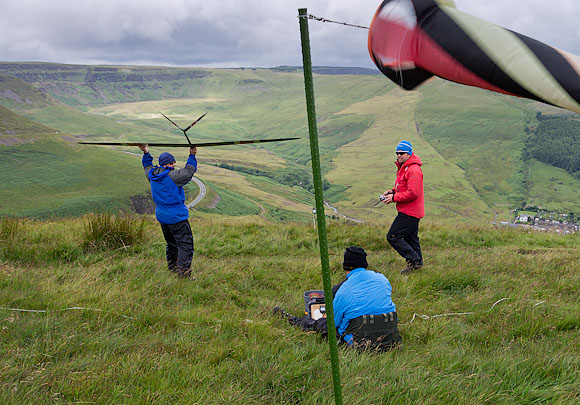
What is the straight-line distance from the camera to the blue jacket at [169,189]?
20.8ft

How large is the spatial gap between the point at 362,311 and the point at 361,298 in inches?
5.4

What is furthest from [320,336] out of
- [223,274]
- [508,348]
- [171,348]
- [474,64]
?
[474,64]

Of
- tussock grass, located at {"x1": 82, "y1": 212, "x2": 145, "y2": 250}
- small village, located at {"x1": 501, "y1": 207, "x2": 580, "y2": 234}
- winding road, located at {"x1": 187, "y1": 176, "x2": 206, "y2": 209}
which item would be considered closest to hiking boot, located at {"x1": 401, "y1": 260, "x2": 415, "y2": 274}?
tussock grass, located at {"x1": 82, "y1": 212, "x2": 145, "y2": 250}

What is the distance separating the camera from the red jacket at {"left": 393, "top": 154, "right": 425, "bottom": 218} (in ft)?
22.5

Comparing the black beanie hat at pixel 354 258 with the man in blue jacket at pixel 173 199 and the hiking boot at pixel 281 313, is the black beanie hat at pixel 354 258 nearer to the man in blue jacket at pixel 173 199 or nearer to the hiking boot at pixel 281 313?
the hiking boot at pixel 281 313

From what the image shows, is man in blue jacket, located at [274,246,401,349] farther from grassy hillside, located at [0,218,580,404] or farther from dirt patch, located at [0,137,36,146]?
dirt patch, located at [0,137,36,146]

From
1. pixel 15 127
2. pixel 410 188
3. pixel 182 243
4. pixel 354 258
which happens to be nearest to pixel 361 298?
pixel 354 258

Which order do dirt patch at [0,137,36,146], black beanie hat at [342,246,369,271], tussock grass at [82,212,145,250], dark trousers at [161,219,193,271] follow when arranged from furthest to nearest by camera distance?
1. dirt patch at [0,137,36,146]
2. tussock grass at [82,212,145,250]
3. dark trousers at [161,219,193,271]
4. black beanie hat at [342,246,369,271]

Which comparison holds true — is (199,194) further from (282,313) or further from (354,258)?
(354,258)

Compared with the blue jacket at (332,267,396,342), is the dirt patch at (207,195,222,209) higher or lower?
lower

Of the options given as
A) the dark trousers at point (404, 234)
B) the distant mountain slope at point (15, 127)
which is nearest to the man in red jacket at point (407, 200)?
the dark trousers at point (404, 234)

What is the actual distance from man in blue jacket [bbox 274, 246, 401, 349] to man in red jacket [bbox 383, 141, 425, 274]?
8.78 ft

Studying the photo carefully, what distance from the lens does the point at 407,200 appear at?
7.01 meters

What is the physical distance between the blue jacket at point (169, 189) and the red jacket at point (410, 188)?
143 inches
